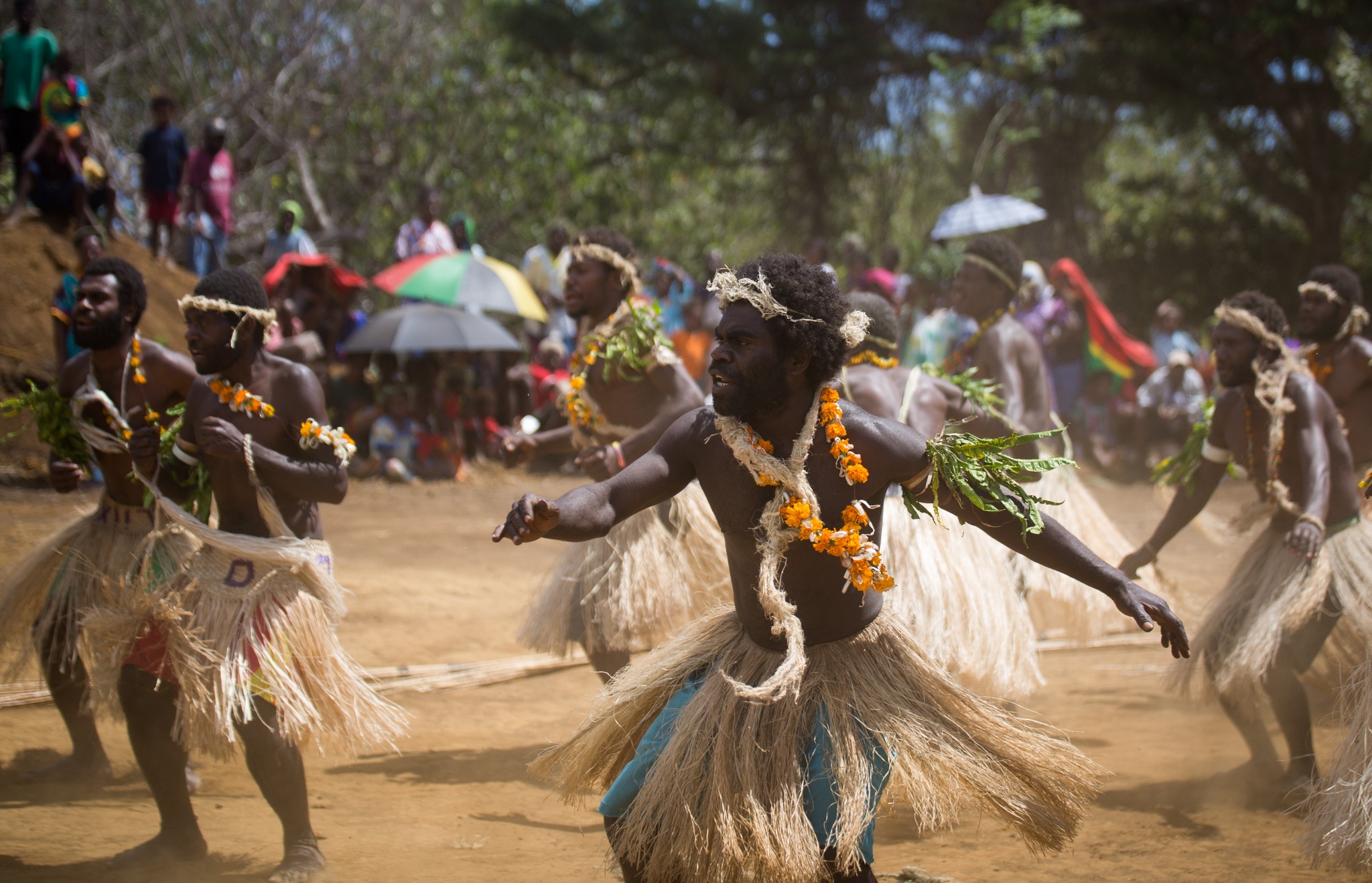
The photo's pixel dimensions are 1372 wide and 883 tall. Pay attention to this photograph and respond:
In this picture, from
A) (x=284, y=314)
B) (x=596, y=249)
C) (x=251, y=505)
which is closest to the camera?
(x=251, y=505)

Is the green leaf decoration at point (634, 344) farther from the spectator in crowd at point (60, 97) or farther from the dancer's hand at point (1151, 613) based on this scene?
the spectator in crowd at point (60, 97)

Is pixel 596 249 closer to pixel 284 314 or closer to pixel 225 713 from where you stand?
pixel 225 713

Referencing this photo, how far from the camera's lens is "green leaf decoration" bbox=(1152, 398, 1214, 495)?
487cm

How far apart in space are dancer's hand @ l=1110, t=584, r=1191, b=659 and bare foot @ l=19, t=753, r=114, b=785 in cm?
370

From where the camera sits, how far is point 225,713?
11.3 feet

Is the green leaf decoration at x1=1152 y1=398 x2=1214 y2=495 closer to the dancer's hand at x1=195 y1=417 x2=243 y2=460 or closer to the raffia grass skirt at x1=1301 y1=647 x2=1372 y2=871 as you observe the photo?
the raffia grass skirt at x1=1301 y1=647 x2=1372 y2=871

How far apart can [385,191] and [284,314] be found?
472 cm

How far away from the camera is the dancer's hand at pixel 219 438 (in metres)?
3.51

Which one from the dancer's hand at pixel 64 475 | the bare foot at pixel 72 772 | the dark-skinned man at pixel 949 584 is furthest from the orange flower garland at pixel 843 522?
the bare foot at pixel 72 772

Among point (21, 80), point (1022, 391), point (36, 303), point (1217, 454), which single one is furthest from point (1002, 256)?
point (21, 80)

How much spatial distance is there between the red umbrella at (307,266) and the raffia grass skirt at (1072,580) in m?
6.92

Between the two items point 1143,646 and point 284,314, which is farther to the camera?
point 284,314

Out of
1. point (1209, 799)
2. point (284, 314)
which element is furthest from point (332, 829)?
point (284, 314)

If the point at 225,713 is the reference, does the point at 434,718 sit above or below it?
below
